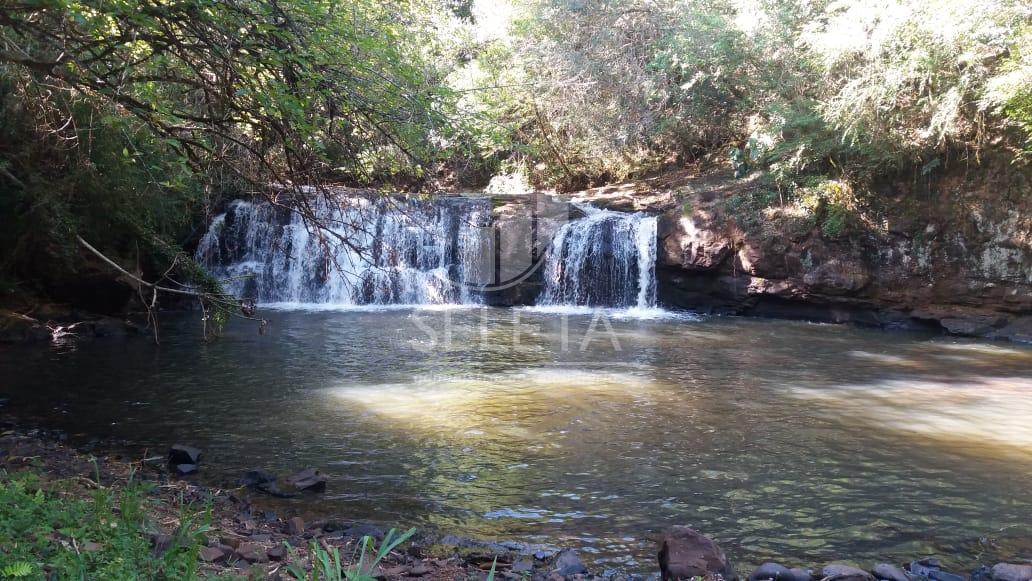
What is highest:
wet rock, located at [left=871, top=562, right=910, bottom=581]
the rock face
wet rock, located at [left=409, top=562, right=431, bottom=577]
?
the rock face

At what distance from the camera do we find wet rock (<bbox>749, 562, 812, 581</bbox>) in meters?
4.11

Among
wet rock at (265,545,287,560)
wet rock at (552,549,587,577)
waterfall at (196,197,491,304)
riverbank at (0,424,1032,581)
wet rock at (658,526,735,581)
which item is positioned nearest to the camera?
riverbank at (0,424,1032,581)

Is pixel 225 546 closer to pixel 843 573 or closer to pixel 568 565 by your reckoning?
pixel 568 565

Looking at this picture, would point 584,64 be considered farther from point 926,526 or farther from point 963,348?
point 926,526

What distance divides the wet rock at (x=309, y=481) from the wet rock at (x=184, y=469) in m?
0.79

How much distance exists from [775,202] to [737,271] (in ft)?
5.88

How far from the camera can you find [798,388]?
9.14 metres

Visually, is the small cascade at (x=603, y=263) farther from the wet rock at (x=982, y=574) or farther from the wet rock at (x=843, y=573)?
the wet rock at (x=843, y=573)

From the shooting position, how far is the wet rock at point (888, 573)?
415 cm

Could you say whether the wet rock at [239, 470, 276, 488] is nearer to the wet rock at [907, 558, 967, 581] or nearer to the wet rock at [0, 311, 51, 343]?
the wet rock at [907, 558, 967, 581]

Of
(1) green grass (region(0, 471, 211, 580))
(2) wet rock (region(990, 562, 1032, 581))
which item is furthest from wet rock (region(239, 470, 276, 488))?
(2) wet rock (region(990, 562, 1032, 581))

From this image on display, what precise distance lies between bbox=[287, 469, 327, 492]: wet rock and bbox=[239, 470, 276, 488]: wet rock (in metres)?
0.15

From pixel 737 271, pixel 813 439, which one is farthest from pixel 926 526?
pixel 737 271

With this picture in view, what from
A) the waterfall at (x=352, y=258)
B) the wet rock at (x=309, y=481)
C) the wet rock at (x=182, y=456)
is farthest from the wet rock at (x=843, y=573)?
the waterfall at (x=352, y=258)
